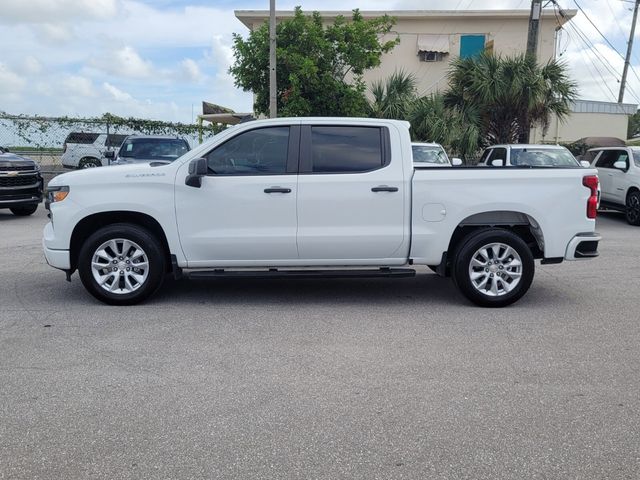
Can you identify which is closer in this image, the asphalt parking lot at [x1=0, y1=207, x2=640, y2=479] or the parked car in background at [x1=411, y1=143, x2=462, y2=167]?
the asphalt parking lot at [x1=0, y1=207, x2=640, y2=479]

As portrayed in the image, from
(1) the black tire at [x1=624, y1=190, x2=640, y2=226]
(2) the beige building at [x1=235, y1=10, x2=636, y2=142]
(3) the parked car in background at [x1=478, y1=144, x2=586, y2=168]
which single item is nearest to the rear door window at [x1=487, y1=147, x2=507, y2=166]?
(3) the parked car in background at [x1=478, y1=144, x2=586, y2=168]

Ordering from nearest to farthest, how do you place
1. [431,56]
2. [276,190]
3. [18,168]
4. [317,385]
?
[317,385] → [276,190] → [18,168] → [431,56]

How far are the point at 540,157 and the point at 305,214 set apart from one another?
372 inches

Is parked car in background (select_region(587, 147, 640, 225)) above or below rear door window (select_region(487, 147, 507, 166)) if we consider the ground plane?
below

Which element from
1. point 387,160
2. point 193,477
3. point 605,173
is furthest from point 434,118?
point 193,477

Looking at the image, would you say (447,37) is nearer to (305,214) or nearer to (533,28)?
(533,28)

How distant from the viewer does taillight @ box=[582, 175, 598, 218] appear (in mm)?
6543

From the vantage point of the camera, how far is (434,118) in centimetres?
2077

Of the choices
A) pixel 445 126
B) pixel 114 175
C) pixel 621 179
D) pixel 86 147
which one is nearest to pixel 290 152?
pixel 114 175

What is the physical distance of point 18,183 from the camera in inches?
540

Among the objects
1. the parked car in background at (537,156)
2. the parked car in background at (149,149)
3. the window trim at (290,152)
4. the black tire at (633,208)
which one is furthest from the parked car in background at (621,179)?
the window trim at (290,152)

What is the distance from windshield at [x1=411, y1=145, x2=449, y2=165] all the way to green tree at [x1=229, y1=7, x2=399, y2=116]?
251 inches

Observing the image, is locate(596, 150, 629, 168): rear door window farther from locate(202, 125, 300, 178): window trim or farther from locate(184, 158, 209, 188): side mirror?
locate(184, 158, 209, 188): side mirror

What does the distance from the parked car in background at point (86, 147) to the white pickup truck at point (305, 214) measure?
47.9ft
